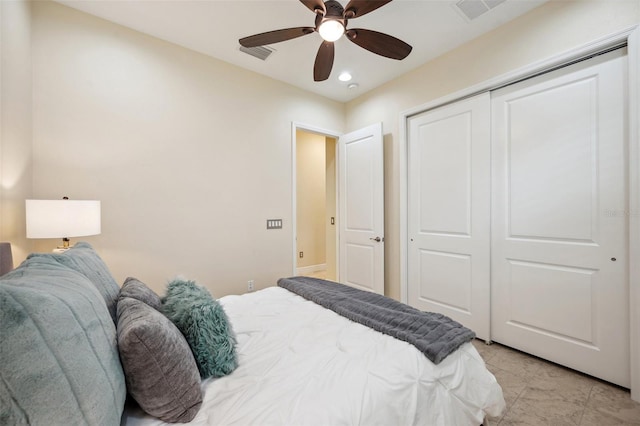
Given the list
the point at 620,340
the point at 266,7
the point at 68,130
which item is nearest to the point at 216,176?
the point at 68,130

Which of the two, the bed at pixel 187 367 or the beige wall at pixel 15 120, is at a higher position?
the beige wall at pixel 15 120

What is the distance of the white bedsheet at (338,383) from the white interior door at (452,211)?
1.45 meters

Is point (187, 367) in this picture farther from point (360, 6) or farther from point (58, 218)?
point (360, 6)

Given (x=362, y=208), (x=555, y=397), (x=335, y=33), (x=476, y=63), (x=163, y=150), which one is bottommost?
(x=555, y=397)

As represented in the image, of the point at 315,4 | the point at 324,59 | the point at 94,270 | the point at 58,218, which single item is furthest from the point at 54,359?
the point at 324,59

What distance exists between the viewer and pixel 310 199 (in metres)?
5.33

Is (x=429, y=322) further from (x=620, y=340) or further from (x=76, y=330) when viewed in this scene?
(x=620, y=340)

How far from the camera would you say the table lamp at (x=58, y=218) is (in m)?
1.62

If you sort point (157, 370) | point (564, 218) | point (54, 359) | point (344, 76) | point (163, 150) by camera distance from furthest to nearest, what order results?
point (344, 76) < point (163, 150) < point (564, 218) < point (157, 370) < point (54, 359)

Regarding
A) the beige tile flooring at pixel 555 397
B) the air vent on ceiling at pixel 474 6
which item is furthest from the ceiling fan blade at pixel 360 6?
the beige tile flooring at pixel 555 397

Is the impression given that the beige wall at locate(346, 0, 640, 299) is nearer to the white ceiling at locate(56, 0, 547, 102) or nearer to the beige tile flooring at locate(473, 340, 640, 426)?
the white ceiling at locate(56, 0, 547, 102)

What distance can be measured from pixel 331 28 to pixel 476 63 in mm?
1595

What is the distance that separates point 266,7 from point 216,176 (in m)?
1.56

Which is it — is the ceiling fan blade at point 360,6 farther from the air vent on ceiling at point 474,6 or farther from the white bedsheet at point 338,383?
the white bedsheet at point 338,383
